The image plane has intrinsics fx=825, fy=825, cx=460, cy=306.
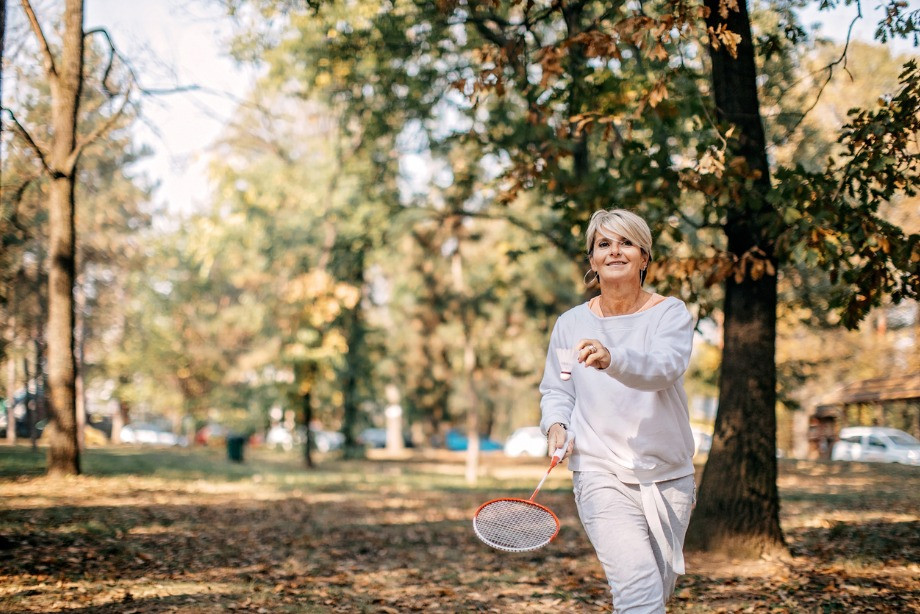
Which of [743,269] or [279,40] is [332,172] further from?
[743,269]

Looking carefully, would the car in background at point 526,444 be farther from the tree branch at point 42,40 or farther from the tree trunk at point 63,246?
the tree branch at point 42,40

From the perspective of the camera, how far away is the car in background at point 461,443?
65.2 meters

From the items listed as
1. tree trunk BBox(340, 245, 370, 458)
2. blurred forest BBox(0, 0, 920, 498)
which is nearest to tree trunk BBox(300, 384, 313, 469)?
blurred forest BBox(0, 0, 920, 498)

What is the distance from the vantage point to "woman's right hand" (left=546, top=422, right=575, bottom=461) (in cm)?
393

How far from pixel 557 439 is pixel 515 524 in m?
0.68

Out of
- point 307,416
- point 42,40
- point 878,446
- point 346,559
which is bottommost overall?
point 878,446

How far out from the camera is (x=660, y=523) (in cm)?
391

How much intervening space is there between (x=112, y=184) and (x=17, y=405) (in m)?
11.7

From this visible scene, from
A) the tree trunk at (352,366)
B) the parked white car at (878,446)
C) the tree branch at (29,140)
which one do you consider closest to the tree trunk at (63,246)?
the tree branch at (29,140)

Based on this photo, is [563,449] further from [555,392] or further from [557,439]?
[555,392]

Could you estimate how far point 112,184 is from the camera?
37.6 metres

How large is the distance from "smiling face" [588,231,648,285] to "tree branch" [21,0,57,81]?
33.6ft

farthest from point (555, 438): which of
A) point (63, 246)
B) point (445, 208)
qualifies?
point (445, 208)

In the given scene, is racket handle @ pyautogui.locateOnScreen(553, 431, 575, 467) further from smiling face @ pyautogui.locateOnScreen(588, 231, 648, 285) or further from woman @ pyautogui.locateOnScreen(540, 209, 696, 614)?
smiling face @ pyautogui.locateOnScreen(588, 231, 648, 285)
